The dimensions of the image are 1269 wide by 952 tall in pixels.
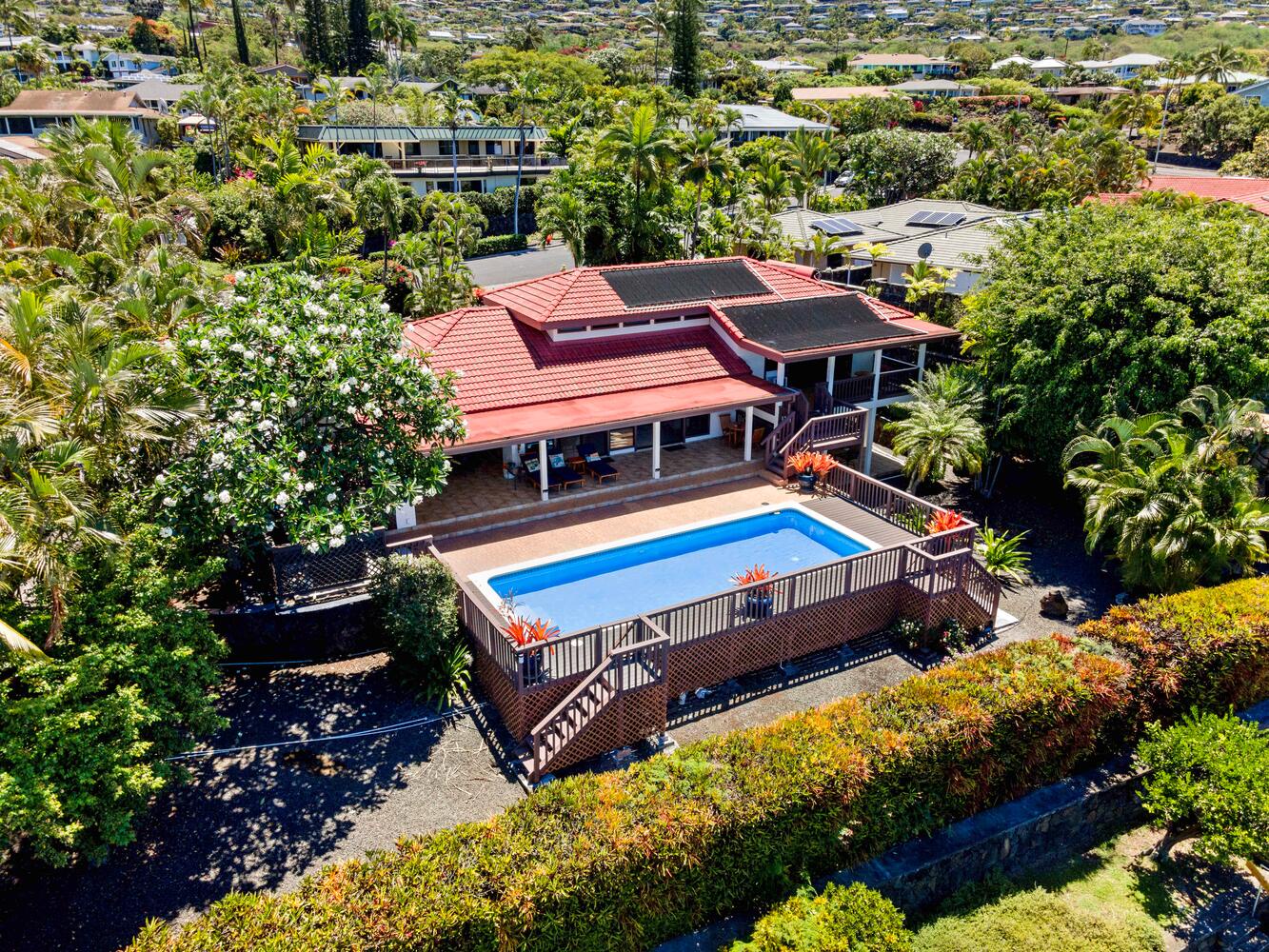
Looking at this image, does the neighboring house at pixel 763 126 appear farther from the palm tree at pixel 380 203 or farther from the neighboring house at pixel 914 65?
the neighboring house at pixel 914 65

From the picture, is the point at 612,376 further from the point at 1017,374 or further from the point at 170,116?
the point at 170,116

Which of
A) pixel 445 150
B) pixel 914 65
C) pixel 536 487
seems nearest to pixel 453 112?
pixel 445 150

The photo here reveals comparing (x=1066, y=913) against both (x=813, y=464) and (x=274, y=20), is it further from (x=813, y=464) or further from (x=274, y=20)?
(x=274, y=20)

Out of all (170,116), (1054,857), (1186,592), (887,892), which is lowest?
(1054,857)

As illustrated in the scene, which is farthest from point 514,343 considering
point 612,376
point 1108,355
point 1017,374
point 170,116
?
point 170,116

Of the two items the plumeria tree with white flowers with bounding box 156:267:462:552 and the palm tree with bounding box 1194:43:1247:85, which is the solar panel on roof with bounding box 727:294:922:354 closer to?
the plumeria tree with white flowers with bounding box 156:267:462:552

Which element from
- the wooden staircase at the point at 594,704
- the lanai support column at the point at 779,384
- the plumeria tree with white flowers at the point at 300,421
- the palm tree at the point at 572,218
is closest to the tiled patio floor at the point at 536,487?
the lanai support column at the point at 779,384
